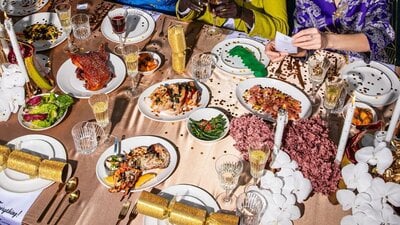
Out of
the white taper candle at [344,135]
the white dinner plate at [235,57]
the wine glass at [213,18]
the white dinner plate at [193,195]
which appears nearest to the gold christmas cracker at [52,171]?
the white dinner plate at [193,195]

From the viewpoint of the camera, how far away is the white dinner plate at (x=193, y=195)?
184 centimetres

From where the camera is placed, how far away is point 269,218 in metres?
1.72

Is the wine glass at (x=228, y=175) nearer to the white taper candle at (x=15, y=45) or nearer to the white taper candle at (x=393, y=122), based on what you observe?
the white taper candle at (x=393, y=122)

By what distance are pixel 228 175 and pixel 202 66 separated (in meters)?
0.78

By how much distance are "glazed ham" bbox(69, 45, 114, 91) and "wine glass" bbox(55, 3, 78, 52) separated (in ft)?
0.70

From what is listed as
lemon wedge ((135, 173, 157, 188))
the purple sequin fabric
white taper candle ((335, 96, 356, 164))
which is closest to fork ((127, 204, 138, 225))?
lemon wedge ((135, 173, 157, 188))

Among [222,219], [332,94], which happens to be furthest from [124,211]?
[332,94]

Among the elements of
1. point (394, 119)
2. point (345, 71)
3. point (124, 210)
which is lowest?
point (124, 210)

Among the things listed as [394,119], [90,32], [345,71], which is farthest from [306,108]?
[90,32]

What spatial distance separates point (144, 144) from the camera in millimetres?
Result: 2088

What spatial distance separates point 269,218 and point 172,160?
0.51 meters

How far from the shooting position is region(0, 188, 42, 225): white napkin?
1.82 meters

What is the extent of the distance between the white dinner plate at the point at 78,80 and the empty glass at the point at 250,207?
0.96 metres

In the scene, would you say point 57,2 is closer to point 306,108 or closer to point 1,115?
point 1,115
